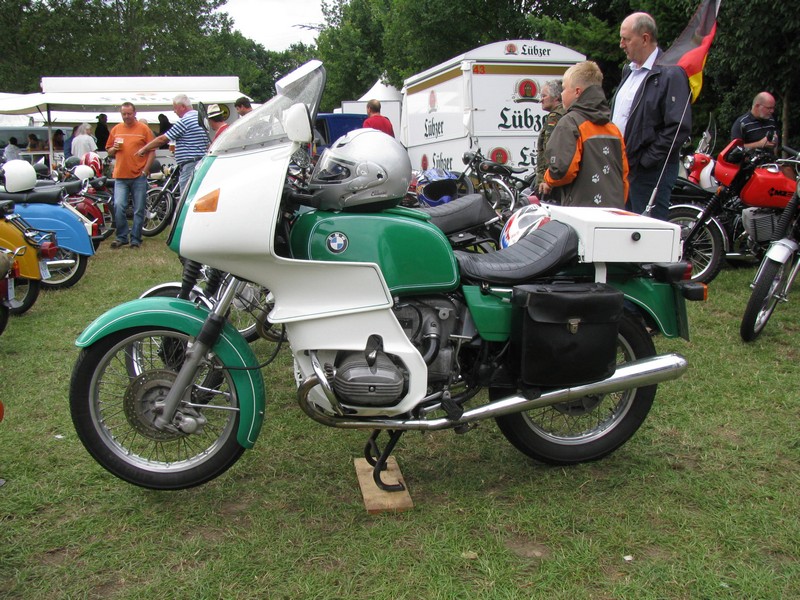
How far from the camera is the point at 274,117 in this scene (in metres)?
2.62

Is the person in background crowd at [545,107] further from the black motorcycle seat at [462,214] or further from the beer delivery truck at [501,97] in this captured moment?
the beer delivery truck at [501,97]

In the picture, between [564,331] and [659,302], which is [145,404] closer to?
[564,331]

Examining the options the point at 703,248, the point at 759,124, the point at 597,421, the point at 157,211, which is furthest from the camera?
the point at 157,211

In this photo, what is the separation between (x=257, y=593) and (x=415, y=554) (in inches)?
22.3

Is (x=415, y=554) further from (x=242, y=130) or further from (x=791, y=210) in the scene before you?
(x=791, y=210)

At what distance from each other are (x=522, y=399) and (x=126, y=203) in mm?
7892

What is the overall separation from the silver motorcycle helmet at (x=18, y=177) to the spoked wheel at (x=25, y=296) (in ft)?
2.91

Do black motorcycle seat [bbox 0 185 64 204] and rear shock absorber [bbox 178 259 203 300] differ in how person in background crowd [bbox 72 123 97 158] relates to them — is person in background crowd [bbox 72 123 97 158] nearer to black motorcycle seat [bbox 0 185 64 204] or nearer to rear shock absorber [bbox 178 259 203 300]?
black motorcycle seat [bbox 0 185 64 204]

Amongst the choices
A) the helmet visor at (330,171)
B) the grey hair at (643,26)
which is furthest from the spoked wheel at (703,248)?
the helmet visor at (330,171)

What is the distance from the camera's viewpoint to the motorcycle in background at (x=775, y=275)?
4453 mm

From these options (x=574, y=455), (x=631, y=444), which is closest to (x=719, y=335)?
(x=631, y=444)

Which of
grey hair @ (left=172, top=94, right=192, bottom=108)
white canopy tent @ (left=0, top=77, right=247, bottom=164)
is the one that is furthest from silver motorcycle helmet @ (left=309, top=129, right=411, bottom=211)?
white canopy tent @ (left=0, top=77, right=247, bottom=164)

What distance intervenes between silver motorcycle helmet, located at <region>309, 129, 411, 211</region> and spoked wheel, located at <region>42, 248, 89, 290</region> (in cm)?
510

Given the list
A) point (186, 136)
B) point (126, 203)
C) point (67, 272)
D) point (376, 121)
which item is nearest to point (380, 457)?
point (67, 272)
